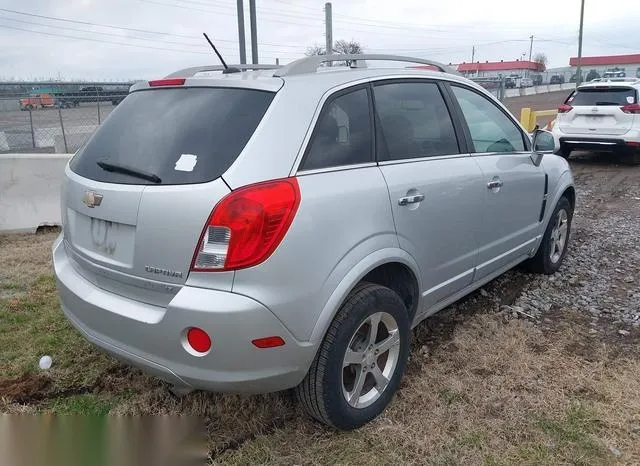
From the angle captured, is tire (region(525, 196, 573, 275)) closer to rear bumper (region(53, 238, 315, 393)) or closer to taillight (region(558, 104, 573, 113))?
rear bumper (region(53, 238, 315, 393))

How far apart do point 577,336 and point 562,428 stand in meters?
1.16

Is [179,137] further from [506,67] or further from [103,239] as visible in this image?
[506,67]

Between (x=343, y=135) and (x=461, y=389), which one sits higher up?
(x=343, y=135)

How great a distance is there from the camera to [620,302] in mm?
4289

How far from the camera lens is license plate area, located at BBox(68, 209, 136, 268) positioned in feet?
7.88

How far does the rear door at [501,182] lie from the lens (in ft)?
11.8

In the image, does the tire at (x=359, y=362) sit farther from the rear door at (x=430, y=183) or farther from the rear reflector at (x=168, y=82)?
the rear reflector at (x=168, y=82)

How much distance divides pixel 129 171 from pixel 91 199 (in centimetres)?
24

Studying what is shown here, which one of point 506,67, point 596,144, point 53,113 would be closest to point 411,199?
point 596,144

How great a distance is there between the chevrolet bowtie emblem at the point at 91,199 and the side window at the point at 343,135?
0.94 meters

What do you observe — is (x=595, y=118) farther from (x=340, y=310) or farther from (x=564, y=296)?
(x=340, y=310)

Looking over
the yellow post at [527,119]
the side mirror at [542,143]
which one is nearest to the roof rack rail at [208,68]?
the side mirror at [542,143]

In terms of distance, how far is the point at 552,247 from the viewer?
4.82 metres

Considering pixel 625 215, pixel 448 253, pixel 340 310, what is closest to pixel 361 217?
pixel 340 310
